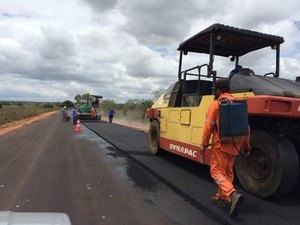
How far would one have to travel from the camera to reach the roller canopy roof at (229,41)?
903 centimetres

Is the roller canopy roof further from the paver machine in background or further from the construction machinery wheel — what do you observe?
the paver machine in background

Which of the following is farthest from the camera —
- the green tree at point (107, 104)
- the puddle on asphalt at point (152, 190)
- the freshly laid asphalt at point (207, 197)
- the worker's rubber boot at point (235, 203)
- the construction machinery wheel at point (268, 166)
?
the green tree at point (107, 104)

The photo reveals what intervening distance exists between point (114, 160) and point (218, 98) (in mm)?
5440

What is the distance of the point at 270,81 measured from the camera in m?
7.66

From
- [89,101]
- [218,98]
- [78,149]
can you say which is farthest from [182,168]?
[89,101]

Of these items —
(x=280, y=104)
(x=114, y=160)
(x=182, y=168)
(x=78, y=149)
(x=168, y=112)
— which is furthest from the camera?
(x=78, y=149)

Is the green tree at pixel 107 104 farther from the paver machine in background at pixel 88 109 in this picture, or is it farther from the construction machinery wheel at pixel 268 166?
the construction machinery wheel at pixel 268 166

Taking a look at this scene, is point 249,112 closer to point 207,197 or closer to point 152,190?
point 207,197

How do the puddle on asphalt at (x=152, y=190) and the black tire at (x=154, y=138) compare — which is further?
the black tire at (x=154, y=138)

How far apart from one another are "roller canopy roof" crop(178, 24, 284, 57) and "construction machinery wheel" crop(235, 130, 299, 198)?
2.67 meters

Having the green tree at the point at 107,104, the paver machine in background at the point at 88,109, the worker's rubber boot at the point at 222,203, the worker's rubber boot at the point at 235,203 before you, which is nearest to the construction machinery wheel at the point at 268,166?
the worker's rubber boot at the point at 222,203

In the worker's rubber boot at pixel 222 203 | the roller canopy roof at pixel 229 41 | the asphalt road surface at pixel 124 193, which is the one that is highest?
the roller canopy roof at pixel 229 41

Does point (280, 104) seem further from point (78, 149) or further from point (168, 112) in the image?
point (78, 149)

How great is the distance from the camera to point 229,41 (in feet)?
A: 32.2
